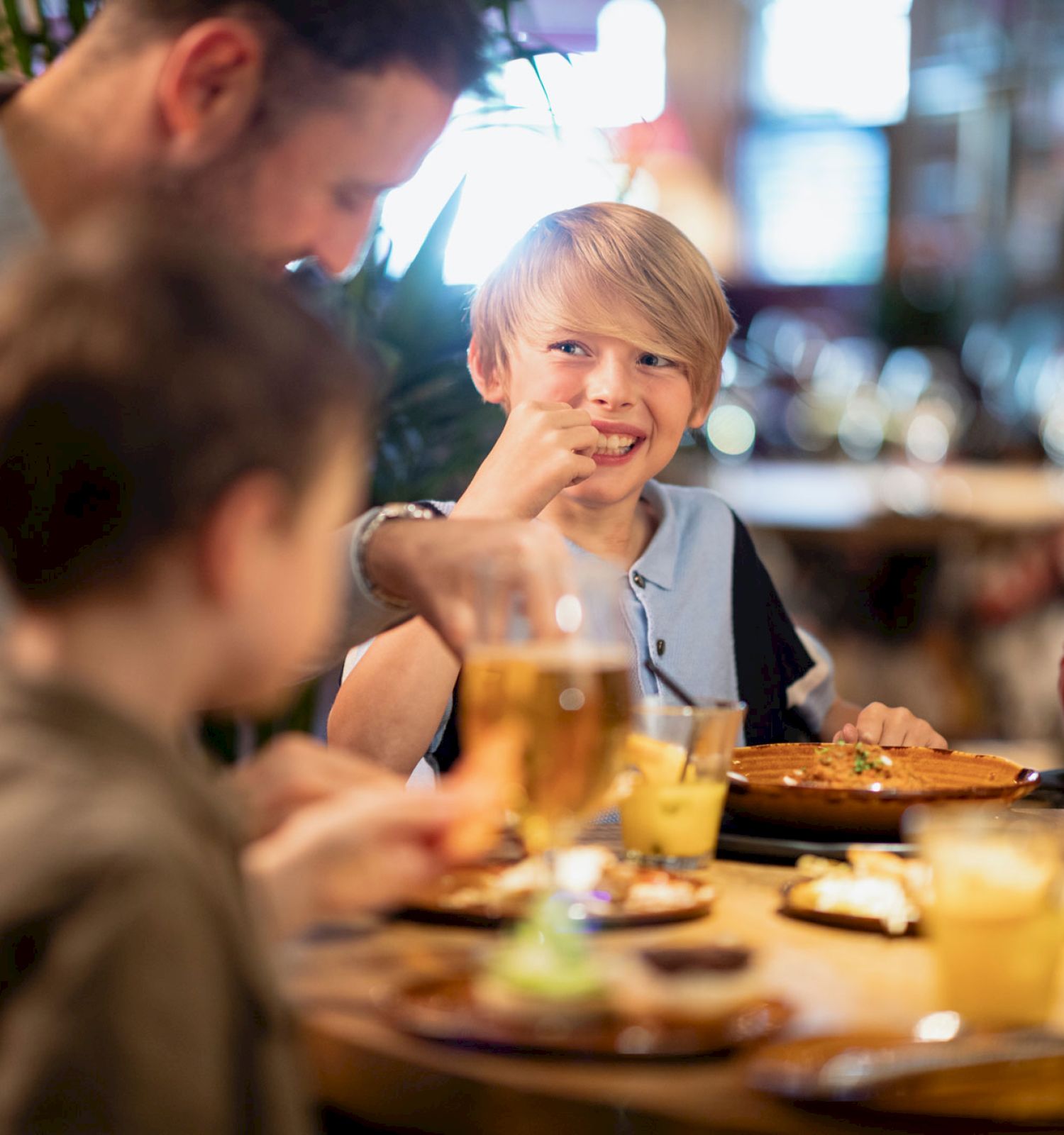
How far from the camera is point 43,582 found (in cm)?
74

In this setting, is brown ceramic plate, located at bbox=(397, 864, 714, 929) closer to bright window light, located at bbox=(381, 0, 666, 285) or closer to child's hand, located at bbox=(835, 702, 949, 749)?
child's hand, located at bbox=(835, 702, 949, 749)

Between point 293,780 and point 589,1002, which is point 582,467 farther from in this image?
point 589,1002

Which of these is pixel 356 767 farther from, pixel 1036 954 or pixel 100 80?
pixel 100 80

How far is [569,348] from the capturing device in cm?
182

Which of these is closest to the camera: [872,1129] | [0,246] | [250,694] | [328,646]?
[872,1129]

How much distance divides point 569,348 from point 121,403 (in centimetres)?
115

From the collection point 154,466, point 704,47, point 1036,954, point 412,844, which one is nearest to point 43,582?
point 154,466

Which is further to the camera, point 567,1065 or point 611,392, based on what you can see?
point 611,392

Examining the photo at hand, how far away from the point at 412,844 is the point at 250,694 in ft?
0.39

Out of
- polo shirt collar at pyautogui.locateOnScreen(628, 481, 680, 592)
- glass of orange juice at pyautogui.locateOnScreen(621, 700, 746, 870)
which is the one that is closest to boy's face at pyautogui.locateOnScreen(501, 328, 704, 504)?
polo shirt collar at pyautogui.locateOnScreen(628, 481, 680, 592)

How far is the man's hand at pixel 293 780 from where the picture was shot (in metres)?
0.90

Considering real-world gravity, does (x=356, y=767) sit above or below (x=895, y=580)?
above

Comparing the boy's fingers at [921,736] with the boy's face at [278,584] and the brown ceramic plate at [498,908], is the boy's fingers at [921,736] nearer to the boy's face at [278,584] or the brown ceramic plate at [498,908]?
the brown ceramic plate at [498,908]

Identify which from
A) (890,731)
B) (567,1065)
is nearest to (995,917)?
(567,1065)
